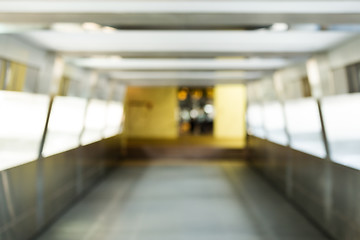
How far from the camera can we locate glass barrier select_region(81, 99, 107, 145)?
8.86 meters

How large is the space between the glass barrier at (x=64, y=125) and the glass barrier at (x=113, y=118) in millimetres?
3249

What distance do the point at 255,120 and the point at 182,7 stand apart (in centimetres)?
931

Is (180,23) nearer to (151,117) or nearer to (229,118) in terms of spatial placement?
(229,118)

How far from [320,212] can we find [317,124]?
142 cm

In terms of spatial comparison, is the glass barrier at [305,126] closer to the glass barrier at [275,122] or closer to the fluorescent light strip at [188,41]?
the glass barrier at [275,122]

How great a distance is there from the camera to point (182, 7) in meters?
3.92

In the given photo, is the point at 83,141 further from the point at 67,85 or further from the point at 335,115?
the point at 335,115

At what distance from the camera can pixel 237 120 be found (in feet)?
68.3

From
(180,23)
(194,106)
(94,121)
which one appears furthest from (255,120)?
(194,106)

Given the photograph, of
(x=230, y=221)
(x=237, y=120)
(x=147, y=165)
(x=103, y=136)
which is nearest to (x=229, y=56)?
(x=230, y=221)

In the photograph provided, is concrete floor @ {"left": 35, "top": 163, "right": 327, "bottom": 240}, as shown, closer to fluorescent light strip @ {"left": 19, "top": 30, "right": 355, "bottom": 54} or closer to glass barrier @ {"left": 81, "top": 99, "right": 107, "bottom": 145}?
glass barrier @ {"left": 81, "top": 99, "right": 107, "bottom": 145}

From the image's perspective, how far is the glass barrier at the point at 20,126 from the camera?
14.4ft

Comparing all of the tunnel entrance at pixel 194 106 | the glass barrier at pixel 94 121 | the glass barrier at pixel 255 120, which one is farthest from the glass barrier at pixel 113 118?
the tunnel entrance at pixel 194 106

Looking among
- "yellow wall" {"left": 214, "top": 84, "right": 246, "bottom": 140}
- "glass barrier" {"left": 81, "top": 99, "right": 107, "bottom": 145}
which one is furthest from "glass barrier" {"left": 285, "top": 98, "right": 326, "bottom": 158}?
"yellow wall" {"left": 214, "top": 84, "right": 246, "bottom": 140}
